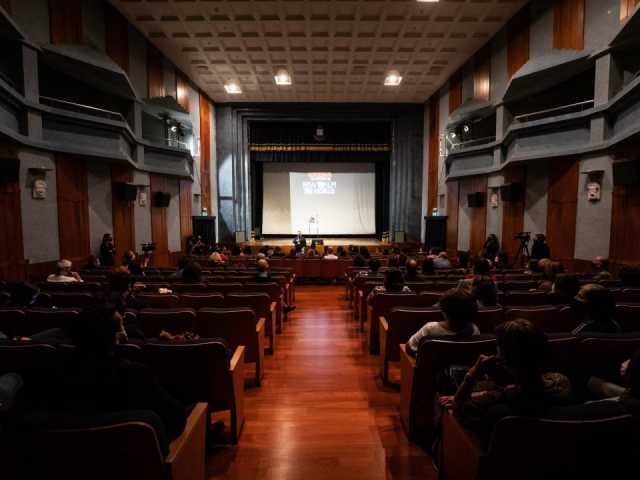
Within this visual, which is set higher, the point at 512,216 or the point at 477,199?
the point at 477,199

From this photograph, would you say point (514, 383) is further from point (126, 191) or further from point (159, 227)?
point (159, 227)

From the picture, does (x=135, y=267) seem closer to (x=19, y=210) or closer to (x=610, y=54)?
(x=19, y=210)

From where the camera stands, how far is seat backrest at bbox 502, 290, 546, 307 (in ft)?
12.6

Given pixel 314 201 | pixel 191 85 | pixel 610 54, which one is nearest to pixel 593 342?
pixel 610 54

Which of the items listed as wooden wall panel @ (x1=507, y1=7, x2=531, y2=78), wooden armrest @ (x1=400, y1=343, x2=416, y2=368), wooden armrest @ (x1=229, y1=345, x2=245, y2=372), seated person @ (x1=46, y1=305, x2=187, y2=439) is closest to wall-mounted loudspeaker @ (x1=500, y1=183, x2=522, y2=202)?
wooden wall panel @ (x1=507, y1=7, x2=531, y2=78)

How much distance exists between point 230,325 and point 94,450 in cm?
200

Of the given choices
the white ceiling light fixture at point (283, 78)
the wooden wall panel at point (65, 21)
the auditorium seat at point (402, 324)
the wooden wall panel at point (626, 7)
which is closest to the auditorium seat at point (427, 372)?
the auditorium seat at point (402, 324)

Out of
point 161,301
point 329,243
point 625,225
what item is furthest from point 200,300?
point 329,243

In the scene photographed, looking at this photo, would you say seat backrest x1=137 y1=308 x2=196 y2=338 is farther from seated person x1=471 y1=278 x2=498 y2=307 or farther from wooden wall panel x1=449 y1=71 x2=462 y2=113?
wooden wall panel x1=449 y1=71 x2=462 y2=113

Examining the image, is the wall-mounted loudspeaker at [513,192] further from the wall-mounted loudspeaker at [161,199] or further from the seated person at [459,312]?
the wall-mounted loudspeaker at [161,199]

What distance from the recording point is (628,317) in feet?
9.62

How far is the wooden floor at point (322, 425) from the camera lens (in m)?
2.26

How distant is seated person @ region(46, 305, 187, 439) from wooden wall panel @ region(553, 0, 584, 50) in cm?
966

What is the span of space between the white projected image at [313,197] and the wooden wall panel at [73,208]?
9021 millimetres
